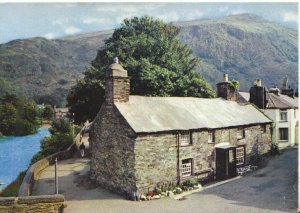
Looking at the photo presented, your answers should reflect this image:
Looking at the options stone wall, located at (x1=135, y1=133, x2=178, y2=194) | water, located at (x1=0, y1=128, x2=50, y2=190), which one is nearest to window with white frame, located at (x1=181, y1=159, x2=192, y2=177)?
stone wall, located at (x1=135, y1=133, x2=178, y2=194)

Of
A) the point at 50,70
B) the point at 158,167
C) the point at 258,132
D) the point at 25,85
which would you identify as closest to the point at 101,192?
the point at 158,167

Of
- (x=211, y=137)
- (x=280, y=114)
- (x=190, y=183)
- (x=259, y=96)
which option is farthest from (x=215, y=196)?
(x=259, y=96)

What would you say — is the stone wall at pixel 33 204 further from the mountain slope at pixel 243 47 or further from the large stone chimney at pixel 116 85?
the mountain slope at pixel 243 47

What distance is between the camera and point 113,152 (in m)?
17.8

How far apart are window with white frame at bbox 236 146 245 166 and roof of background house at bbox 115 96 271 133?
1.70 meters

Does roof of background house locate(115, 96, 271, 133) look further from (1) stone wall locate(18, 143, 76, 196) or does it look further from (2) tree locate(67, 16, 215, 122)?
(1) stone wall locate(18, 143, 76, 196)

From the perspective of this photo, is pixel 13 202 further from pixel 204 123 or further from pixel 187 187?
pixel 204 123

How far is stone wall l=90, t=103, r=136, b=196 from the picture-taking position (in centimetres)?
1648

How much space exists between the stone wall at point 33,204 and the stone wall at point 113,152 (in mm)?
4419

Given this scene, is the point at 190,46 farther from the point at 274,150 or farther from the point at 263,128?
the point at 274,150

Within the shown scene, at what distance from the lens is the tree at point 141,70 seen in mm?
27172

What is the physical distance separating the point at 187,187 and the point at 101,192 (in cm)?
472

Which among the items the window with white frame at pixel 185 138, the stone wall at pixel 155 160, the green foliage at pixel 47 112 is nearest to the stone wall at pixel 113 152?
the stone wall at pixel 155 160

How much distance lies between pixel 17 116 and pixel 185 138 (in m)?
36.8
